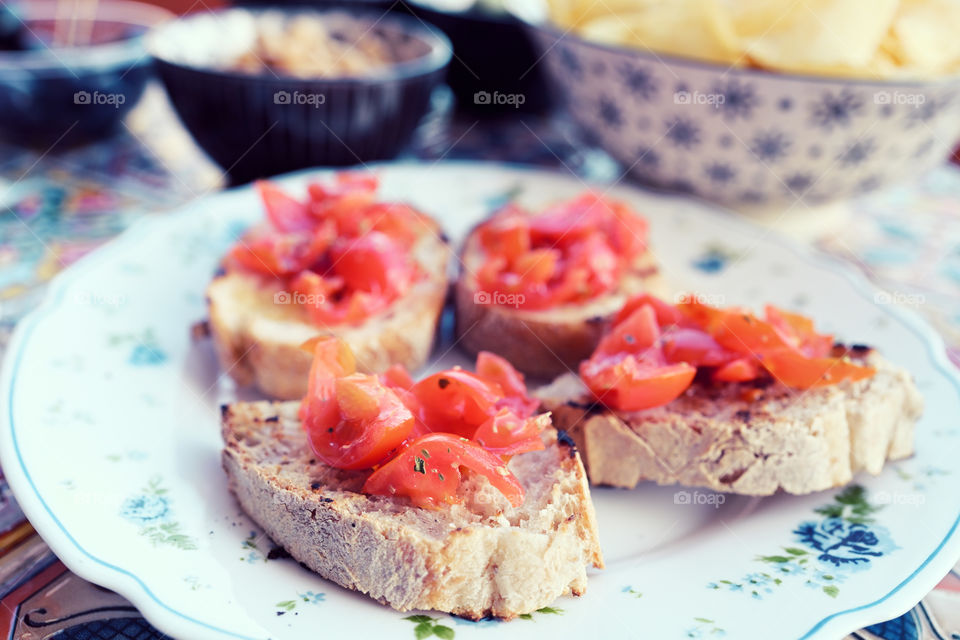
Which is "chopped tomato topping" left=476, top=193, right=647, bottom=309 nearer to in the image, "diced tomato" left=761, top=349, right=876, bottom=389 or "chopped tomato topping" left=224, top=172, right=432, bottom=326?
"chopped tomato topping" left=224, top=172, right=432, bottom=326

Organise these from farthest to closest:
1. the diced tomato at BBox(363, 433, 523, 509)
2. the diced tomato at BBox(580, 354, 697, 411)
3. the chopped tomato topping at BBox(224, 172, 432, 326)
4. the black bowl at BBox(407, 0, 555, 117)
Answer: the black bowl at BBox(407, 0, 555, 117)
the chopped tomato topping at BBox(224, 172, 432, 326)
the diced tomato at BBox(580, 354, 697, 411)
the diced tomato at BBox(363, 433, 523, 509)

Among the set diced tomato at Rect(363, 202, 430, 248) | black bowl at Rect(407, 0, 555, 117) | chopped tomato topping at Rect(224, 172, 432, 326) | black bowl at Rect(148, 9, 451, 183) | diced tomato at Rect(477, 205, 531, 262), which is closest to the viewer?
chopped tomato topping at Rect(224, 172, 432, 326)

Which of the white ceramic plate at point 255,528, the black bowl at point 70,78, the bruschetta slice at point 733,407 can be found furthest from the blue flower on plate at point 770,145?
the black bowl at point 70,78

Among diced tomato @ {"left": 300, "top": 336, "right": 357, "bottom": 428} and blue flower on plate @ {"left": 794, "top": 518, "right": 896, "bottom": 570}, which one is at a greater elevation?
diced tomato @ {"left": 300, "top": 336, "right": 357, "bottom": 428}

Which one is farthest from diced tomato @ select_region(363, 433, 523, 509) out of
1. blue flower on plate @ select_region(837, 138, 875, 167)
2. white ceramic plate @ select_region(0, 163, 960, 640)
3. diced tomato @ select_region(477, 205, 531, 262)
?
blue flower on plate @ select_region(837, 138, 875, 167)

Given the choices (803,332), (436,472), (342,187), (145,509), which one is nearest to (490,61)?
(342,187)

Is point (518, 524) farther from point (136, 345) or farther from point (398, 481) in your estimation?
point (136, 345)

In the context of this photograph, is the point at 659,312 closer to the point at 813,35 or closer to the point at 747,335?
the point at 747,335
